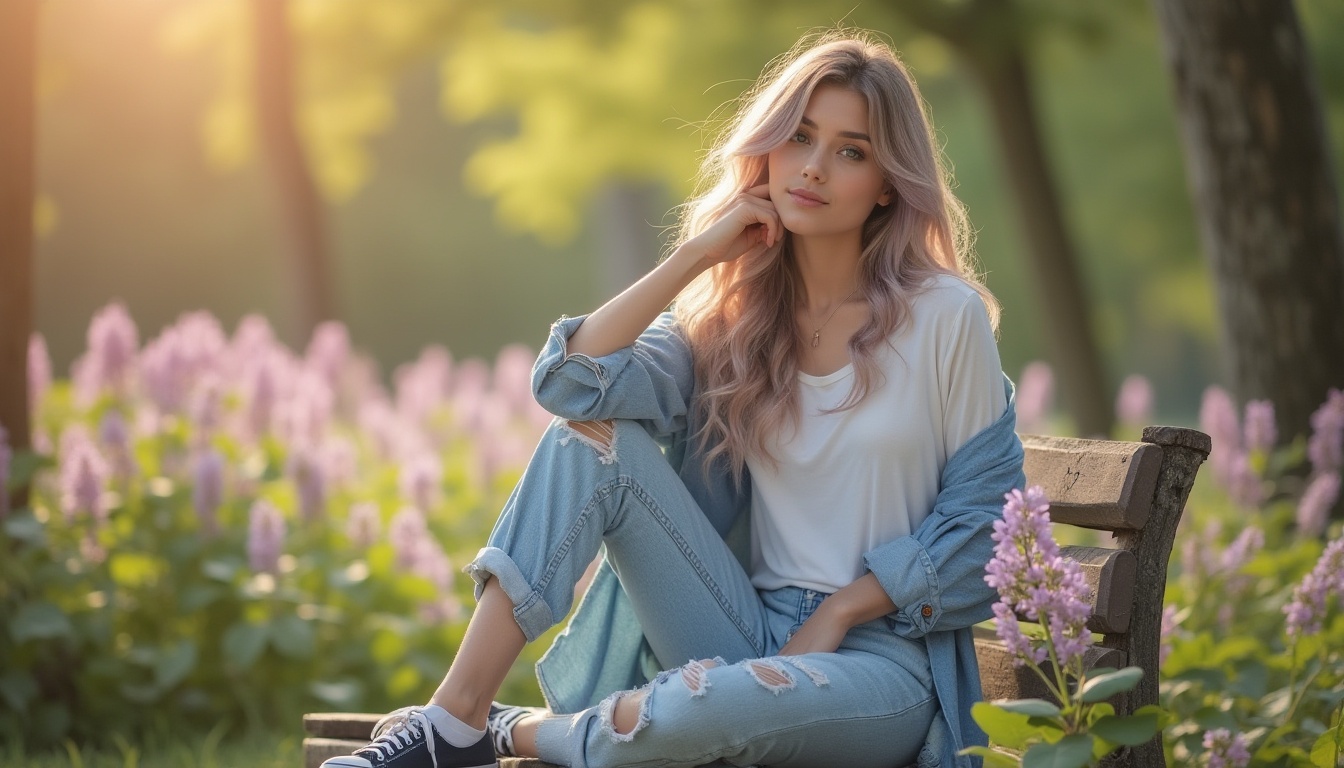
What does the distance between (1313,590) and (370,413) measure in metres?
4.53

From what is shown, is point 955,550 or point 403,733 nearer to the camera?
point 403,733

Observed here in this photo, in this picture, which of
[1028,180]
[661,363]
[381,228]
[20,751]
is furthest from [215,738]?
[381,228]

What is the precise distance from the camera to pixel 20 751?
4082mm

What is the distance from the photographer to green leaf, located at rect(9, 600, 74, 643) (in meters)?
4.20

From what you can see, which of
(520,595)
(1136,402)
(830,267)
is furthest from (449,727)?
(1136,402)

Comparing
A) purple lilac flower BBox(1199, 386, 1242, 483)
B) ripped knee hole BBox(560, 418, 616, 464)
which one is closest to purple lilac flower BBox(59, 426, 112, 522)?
ripped knee hole BBox(560, 418, 616, 464)

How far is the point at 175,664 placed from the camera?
14.5 ft

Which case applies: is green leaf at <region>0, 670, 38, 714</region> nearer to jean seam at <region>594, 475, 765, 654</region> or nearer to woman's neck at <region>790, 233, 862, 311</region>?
jean seam at <region>594, 475, 765, 654</region>

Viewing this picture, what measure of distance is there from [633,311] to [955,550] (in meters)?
0.90

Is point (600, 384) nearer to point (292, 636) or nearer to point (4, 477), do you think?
point (292, 636)

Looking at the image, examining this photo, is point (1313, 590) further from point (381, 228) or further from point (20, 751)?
point (381, 228)

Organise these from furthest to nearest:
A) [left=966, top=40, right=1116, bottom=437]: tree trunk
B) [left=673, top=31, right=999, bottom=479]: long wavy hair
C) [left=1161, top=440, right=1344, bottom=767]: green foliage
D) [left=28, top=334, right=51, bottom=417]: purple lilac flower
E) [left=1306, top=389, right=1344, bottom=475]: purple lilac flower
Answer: [left=966, top=40, right=1116, bottom=437]: tree trunk
[left=28, top=334, right=51, bottom=417]: purple lilac flower
[left=1306, top=389, right=1344, bottom=475]: purple lilac flower
[left=1161, top=440, right=1344, bottom=767]: green foliage
[left=673, top=31, right=999, bottom=479]: long wavy hair

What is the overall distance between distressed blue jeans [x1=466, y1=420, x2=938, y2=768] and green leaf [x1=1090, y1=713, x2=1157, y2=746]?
49 cm

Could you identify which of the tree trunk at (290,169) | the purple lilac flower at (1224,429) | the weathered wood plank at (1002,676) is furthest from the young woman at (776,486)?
the tree trunk at (290,169)
